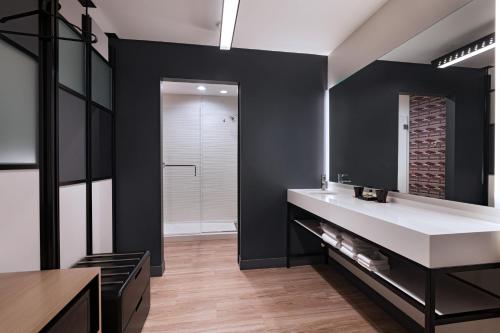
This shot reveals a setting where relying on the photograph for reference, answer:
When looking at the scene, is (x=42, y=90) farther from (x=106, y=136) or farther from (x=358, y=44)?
(x=358, y=44)

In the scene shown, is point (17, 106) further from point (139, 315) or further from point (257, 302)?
point (257, 302)

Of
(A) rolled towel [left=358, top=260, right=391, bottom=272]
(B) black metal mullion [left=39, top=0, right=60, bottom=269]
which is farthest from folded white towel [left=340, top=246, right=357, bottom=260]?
(B) black metal mullion [left=39, top=0, right=60, bottom=269]

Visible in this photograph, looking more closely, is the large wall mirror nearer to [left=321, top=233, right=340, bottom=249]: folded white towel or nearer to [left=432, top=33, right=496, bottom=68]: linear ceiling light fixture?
[left=432, top=33, right=496, bottom=68]: linear ceiling light fixture

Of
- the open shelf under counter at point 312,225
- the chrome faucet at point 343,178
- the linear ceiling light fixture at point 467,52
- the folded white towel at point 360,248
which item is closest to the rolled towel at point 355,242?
the folded white towel at point 360,248

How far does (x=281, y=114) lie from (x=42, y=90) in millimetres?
2267

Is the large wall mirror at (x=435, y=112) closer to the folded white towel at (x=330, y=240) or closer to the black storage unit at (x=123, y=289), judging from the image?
the folded white towel at (x=330, y=240)

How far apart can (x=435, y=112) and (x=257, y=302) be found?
209 centimetres

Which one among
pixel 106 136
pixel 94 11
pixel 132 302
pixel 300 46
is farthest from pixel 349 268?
pixel 94 11

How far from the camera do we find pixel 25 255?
1.40m

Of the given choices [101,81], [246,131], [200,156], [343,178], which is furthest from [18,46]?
[200,156]

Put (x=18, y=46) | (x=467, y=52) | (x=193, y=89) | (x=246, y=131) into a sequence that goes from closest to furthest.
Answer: (x=18, y=46) < (x=467, y=52) < (x=246, y=131) < (x=193, y=89)

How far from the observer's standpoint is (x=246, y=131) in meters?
3.02

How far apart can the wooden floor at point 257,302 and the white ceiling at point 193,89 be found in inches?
108

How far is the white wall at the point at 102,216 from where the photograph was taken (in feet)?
7.61
